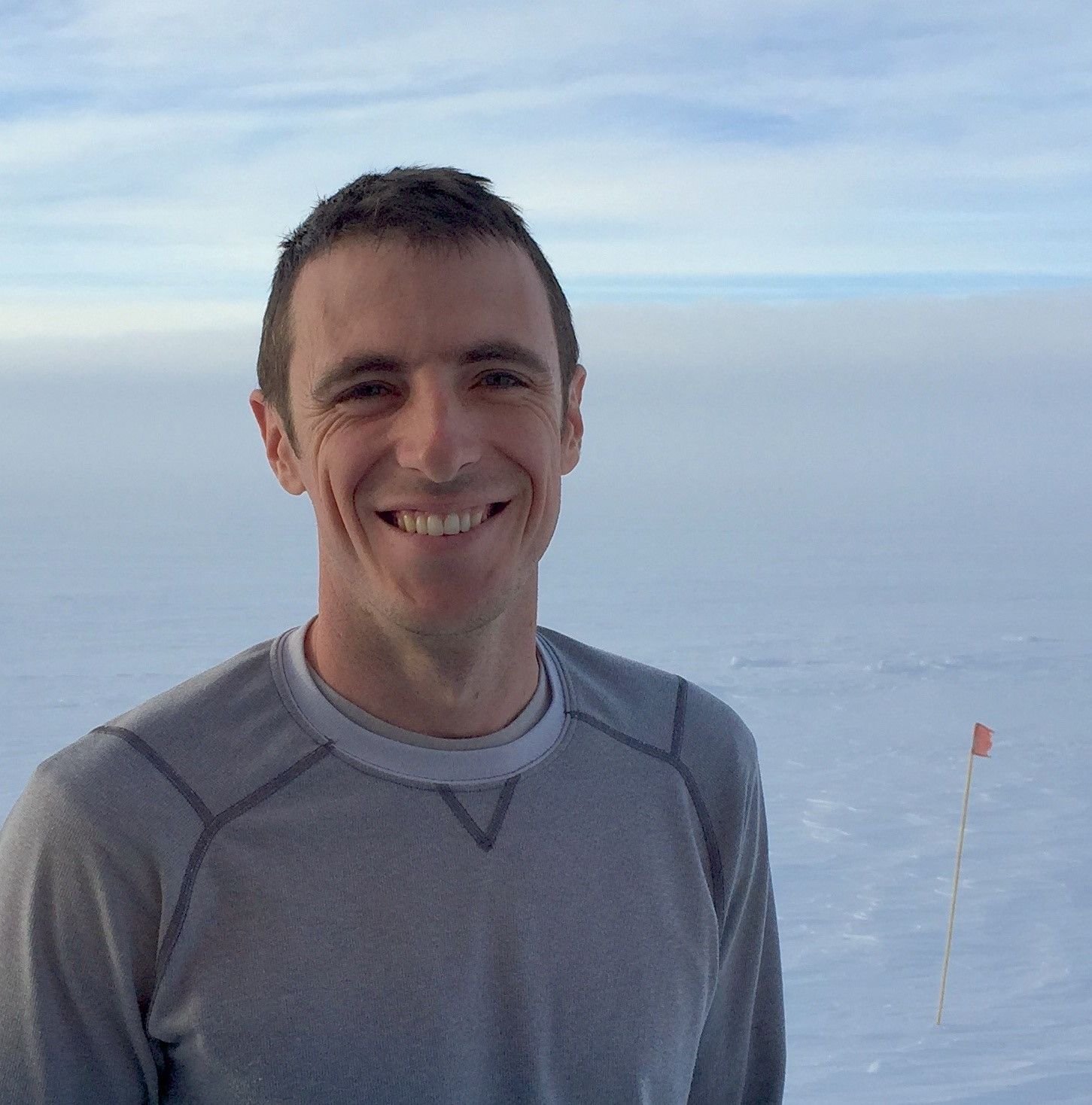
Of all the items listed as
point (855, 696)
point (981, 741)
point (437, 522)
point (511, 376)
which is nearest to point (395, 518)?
point (437, 522)

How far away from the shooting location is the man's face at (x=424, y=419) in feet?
3.56

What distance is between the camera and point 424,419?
42.6 inches

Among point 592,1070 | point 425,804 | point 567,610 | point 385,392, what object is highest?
point 385,392

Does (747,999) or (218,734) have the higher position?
(218,734)

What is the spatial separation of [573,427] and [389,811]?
1.26 ft

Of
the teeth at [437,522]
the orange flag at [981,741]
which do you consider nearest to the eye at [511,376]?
the teeth at [437,522]

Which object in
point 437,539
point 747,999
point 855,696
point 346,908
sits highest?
point 437,539

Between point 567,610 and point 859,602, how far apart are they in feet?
11.2

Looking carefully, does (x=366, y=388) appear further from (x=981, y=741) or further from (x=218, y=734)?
(x=981, y=741)

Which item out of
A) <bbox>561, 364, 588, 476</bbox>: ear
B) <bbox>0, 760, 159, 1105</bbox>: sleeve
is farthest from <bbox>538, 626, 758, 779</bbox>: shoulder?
<bbox>0, 760, 159, 1105</bbox>: sleeve

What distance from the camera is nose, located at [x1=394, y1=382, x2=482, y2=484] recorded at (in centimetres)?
107

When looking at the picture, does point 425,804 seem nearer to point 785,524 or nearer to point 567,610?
point 567,610

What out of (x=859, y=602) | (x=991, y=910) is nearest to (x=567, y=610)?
(x=859, y=602)

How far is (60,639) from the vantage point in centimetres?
1208
